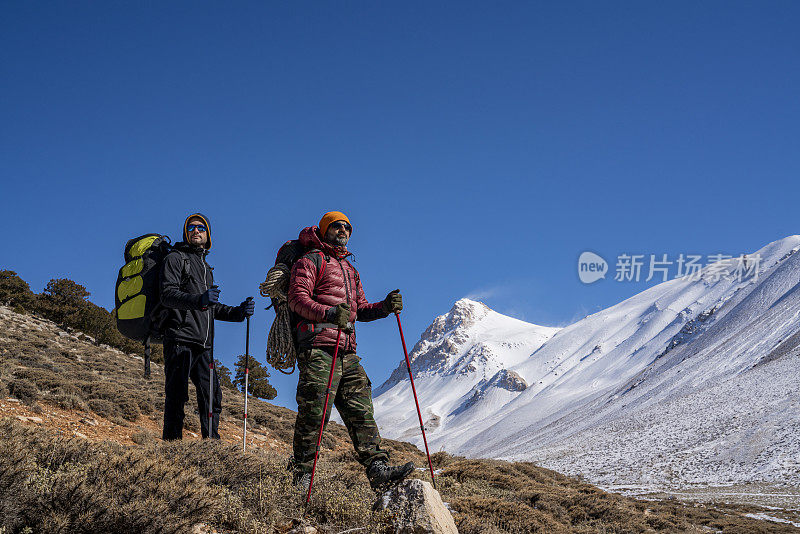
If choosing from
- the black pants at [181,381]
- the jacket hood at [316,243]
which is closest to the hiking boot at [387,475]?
the jacket hood at [316,243]

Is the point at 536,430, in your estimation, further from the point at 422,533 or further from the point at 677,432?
the point at 422,533

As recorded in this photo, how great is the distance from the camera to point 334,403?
5.23 metres

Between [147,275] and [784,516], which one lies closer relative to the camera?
[147,275]

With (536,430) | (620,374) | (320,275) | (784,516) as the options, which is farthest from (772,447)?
(620,374)

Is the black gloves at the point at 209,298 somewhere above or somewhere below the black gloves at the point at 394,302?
above

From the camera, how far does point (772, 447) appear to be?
179 ft

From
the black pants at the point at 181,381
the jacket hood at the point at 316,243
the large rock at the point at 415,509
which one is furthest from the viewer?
the black pants at the point at 181,381

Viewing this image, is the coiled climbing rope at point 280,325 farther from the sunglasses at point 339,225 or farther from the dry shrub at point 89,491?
the dry shrub at point 89,491

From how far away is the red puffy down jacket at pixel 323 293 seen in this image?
4.97 m

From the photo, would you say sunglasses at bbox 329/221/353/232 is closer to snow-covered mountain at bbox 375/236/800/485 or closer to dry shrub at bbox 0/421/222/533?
dry shrub at bbox 0/421/222/533

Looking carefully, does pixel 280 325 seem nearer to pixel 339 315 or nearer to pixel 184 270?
pixel 339 315

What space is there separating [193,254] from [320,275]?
6.49 ft

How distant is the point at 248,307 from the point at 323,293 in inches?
63.0

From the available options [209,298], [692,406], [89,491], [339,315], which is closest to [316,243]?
[339,315]
